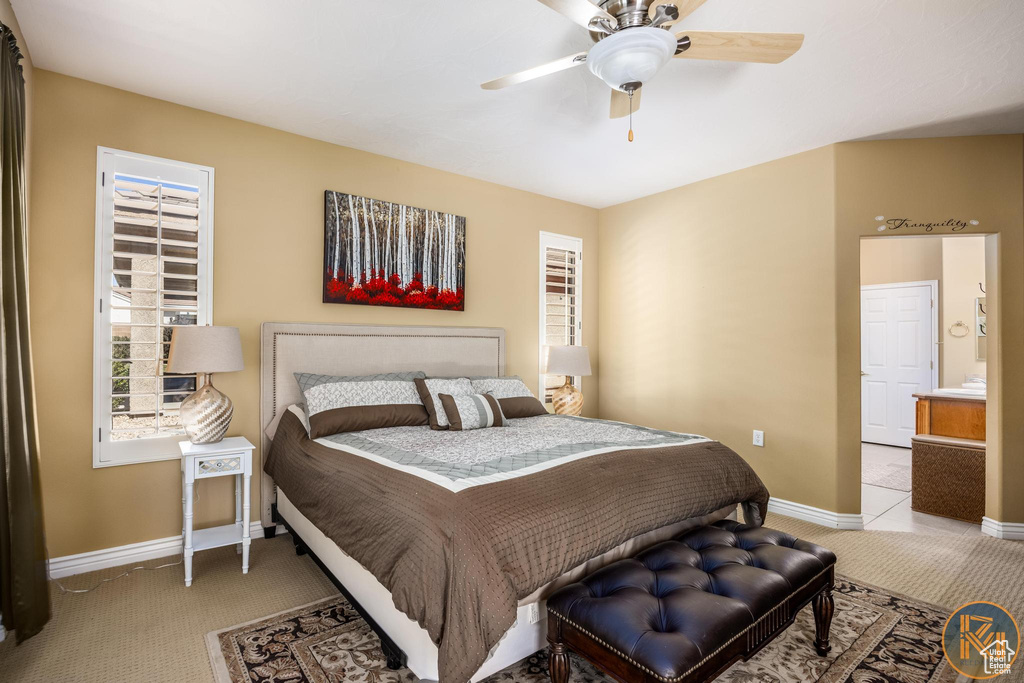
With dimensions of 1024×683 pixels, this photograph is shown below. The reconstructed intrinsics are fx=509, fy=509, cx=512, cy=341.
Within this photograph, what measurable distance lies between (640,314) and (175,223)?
147 inches

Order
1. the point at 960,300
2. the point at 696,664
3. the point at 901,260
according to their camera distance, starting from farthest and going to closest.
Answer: the point at 901,260, the point at 960,300, the point at 696,664

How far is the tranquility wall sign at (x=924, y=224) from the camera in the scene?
3395mm

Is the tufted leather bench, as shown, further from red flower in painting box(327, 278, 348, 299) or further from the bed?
red flower in painting box(327, 278, 348, 299)

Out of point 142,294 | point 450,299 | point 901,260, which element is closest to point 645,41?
point 450,299

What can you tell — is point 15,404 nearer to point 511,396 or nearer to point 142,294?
point 142,294

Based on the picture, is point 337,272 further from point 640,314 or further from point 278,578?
point 640,314

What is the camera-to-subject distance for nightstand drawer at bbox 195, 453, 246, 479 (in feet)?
8.63

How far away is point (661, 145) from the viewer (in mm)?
3562

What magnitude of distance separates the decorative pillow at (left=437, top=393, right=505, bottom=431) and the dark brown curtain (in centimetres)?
193

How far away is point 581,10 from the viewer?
1.70 metres

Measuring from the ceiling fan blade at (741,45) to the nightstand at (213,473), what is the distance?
2.79 meters

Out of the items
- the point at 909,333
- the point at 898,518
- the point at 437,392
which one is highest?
the point at 909,333

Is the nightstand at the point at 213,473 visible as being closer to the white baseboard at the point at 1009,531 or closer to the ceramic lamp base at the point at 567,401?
the ceramic lamp base at the point at 567,401

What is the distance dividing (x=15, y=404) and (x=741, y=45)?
3.12m
